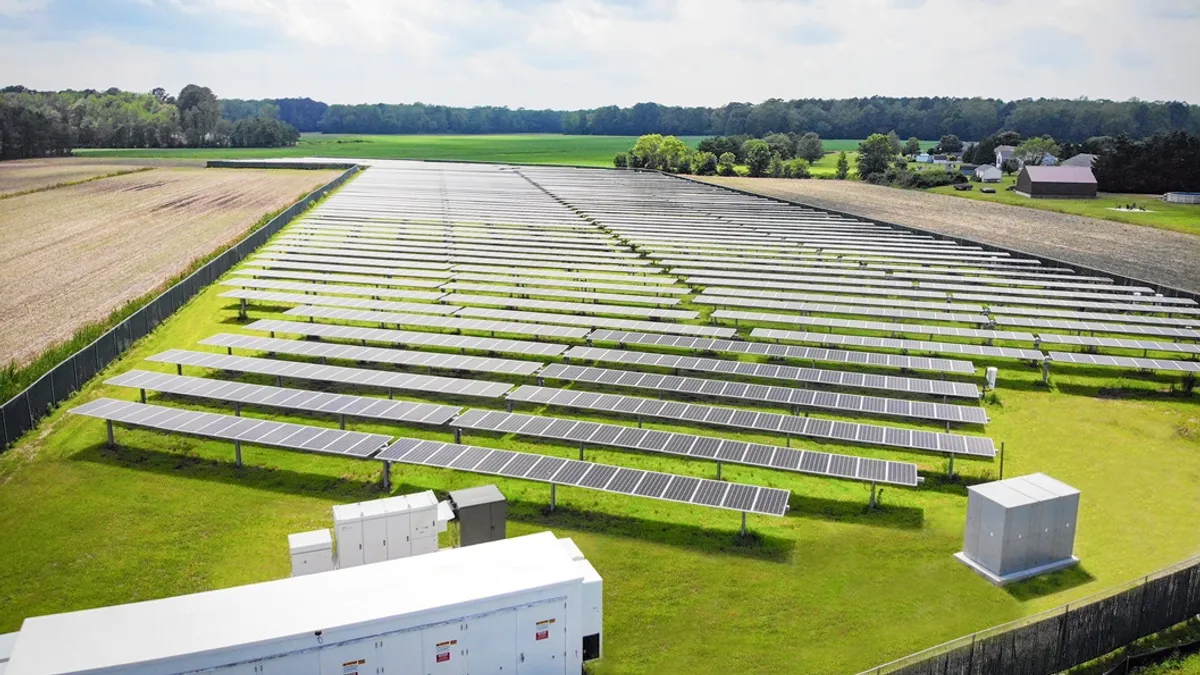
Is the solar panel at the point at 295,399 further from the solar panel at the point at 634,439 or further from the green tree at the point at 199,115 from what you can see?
the green tree at the point at 199,115

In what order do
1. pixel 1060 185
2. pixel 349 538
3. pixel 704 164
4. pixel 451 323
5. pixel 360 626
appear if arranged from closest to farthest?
1. pixel 360 626
2. pixel 349 538
3. pixel 451 323
4. pixel 1060 185
5. pixel 704 164

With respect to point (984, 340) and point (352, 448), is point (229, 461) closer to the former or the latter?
point (352, 448)

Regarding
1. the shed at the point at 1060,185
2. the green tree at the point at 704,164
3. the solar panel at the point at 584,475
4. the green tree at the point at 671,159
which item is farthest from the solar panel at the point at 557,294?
the green tree at the point at 671,159

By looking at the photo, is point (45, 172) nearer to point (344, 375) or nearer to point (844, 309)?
point (344, 375)

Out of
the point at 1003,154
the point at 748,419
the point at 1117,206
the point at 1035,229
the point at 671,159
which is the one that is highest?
the point at 1003,154

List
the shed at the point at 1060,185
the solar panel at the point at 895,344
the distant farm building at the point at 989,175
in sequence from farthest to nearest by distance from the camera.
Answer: the distant farm building at the point at 989,175
the shed at the point at 1060,185
the solar panel at the point at 895,344

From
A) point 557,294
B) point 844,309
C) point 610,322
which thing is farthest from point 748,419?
point 557,294

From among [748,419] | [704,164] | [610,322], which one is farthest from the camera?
[704,164]

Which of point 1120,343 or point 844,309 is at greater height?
point 844,309

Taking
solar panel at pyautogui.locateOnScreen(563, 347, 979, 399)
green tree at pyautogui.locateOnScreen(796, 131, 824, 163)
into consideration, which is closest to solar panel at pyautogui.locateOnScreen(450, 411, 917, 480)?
solar panel at pyautogui.locateOnScreen(563, 347, 979, 399)
